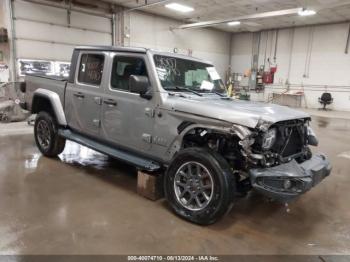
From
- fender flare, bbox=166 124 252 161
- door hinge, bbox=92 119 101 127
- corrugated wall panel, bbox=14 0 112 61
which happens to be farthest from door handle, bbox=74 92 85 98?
corrugated wall panel, bbox=14 0 112 61

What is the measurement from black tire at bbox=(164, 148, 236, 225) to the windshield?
0.85 metres

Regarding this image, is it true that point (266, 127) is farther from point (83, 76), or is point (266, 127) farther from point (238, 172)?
point (83, 76)

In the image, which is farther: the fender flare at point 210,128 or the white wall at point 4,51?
the white wall at point 4,51

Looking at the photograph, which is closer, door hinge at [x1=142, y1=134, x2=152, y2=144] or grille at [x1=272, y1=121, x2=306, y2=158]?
grille at [x1=272, y1=121, x2=306, y2=158]

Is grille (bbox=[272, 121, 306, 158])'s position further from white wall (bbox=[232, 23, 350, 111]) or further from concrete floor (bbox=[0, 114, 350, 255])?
white wall (bbox=[232, 23, 350, 111])

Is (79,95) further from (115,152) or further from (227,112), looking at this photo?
(227,112)

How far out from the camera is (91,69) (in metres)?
3.92

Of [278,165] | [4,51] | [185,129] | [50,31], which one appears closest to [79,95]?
[185,129]

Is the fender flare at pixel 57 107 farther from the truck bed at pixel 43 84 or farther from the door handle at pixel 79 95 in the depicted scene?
the door handle at pixel 79 95

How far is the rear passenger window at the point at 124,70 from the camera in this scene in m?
3.39

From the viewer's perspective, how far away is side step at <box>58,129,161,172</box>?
10.4 ft

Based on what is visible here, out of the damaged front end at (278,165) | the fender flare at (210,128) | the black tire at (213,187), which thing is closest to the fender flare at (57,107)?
the fender flare at (210,128)

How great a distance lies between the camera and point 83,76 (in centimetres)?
403

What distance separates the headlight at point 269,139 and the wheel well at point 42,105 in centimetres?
327
